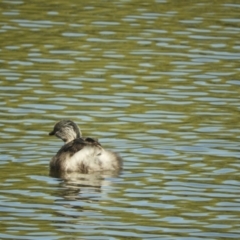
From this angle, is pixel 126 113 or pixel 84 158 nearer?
pixel 84 158

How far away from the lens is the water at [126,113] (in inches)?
511

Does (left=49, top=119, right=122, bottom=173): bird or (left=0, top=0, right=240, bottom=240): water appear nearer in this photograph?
(left=0, top=0, right=240, bottom=240): water

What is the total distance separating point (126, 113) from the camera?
18.1 meters

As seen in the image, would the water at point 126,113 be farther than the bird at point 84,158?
No

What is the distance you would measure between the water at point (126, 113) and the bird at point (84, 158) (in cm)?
18

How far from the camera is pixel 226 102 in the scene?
18.7 meters

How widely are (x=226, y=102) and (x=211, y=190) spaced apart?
479cm

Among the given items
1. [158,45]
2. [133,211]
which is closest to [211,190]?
[133,211]

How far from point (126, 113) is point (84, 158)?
2840mm

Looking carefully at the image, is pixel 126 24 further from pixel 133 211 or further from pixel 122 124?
pixel 133 211

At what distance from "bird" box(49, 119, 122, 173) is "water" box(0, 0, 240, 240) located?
0.18 metres

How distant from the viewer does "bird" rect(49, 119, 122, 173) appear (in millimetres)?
15211

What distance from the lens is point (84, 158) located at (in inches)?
606

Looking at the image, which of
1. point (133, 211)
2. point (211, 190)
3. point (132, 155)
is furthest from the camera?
point (132, 155)
